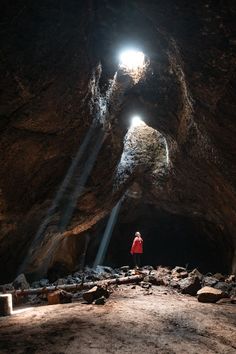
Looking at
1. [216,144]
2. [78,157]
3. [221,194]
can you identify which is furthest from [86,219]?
[216,144]

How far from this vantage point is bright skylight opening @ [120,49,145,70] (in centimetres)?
901

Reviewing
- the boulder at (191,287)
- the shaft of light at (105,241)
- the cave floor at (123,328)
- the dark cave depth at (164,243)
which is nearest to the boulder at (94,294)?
the cave floor at (123,328)

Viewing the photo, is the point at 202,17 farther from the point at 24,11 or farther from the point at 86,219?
A: the point at 86,219

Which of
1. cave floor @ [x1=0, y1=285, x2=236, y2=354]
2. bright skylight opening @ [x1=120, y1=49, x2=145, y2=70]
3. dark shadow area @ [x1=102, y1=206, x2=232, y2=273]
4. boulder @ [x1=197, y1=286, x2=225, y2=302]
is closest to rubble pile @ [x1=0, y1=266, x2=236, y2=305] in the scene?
boulder @ [x1=197, y1=286, x2=225, y2=302]

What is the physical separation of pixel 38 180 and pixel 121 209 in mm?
10895

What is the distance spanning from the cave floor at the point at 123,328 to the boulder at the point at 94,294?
0.26 metres

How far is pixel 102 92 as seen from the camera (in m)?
8.90

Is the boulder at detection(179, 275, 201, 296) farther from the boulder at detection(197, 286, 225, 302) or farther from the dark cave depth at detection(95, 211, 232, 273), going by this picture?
the dark cave depth at detection(95, 211, 232, 273)

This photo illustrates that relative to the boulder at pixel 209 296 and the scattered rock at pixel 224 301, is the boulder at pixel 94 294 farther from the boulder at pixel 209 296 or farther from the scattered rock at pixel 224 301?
the scattered rock at pixel 224 301

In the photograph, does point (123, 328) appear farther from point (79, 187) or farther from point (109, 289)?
point (79, 187)

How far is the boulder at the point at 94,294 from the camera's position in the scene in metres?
7.58

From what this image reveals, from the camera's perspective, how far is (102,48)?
7.32m

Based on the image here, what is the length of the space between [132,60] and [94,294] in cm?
635

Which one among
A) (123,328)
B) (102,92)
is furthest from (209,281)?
(102,92)
